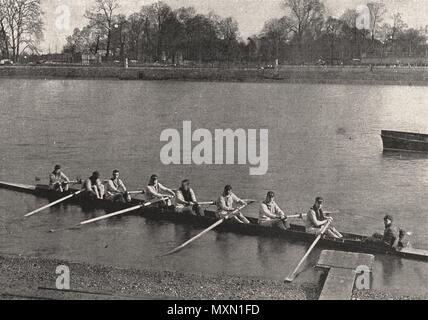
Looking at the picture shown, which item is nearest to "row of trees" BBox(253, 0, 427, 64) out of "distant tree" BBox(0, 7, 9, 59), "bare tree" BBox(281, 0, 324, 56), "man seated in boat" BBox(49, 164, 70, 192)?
"bare tree" BBox(281, 0, 324, 56)

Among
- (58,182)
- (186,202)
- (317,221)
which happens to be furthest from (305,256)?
(58,182)

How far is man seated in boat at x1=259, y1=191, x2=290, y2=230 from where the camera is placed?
2277 cm

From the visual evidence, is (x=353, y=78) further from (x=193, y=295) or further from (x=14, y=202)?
(x=193, y=295)

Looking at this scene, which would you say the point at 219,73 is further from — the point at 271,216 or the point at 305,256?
the point at 305,256

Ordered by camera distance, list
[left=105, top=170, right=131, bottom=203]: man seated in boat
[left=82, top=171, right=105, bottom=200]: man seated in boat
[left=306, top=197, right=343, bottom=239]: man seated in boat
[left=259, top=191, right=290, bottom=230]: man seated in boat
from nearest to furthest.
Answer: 1. [left=306, top=197, right=343, bottom=239]: man seated in boat
2. [left=259, top=191, right=290, bottom=230]: man seated in boat
3. [left=105, top=170, right=131, bottom=203]: man seated in boat
4. [left=82, top=171, right=105, bottom=200]: man seated in boat

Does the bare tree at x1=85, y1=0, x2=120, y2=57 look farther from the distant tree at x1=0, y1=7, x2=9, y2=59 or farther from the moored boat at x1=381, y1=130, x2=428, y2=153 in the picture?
the moored boat at x1=381, y1=130, x2=428, y2=153

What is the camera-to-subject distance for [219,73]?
4380 inches

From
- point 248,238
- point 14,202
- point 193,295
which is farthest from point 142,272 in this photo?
point 14,202

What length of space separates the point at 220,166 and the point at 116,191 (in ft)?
49.3

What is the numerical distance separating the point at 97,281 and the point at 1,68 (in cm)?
10206

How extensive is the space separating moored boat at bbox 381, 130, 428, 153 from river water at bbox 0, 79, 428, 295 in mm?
1237

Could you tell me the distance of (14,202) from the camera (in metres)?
30.5

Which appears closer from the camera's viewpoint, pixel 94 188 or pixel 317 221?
pixel 317 221
